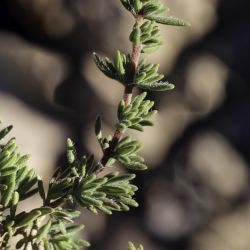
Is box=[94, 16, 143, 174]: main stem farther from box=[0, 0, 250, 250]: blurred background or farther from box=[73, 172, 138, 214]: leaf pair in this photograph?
box=[0, 0, 250, 250]: blurred background

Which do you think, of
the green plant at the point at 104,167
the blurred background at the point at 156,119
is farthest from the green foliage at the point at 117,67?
the blurred background at the point at 156,119

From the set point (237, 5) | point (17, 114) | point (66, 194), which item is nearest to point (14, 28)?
point (17, 114)

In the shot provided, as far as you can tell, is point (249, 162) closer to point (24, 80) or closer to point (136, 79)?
point (24, 80)

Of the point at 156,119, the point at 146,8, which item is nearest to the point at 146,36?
the point at 146,8

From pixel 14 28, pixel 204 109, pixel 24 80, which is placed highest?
pixel 14 28

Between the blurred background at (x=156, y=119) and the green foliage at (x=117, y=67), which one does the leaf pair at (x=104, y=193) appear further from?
the blurred background at (x=156, y=119)

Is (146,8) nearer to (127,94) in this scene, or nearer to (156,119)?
(127,94)

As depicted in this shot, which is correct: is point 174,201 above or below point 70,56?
below
